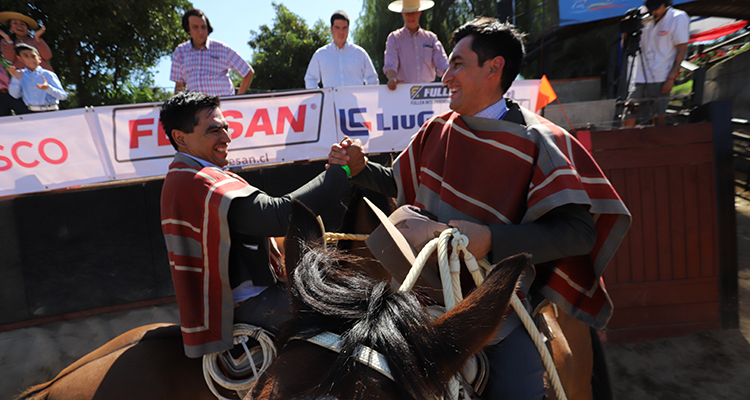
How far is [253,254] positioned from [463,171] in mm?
1017

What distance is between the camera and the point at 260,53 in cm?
2064

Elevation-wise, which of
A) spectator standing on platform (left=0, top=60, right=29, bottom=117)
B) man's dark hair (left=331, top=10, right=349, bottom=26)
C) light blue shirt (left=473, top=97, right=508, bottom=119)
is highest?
man's dark hair (left=331, top=10, right=349, bottom=26)

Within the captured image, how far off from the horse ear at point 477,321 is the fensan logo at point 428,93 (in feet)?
14.0

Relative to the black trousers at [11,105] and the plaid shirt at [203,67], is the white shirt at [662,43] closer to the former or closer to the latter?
the plaid shirt at [203,67]

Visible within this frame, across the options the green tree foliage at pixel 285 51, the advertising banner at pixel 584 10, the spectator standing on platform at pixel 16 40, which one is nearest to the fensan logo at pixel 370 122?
the spectator standing on platform at pixel 16 40

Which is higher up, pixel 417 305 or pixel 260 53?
pixel 260 53

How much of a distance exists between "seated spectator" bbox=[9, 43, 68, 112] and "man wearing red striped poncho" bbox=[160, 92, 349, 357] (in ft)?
15.1

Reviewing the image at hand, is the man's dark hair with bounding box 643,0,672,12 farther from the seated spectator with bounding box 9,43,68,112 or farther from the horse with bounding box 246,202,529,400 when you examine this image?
the seated spectator with bounding box 9,43,68,112

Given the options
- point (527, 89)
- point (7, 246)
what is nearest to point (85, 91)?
point (7, 246)

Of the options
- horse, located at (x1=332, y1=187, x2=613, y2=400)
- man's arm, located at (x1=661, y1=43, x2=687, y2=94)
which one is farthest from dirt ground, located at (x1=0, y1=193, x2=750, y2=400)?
man's arm, located at (x1=661, y1=43, x2=687, y2=94)

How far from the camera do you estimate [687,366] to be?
331 centimetres

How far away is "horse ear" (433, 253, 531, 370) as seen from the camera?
3.06 feet

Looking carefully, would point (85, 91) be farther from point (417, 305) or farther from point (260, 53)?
point (417, 305)

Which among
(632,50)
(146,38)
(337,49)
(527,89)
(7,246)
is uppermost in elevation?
(146,38)
